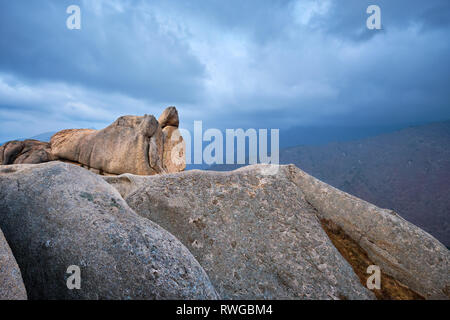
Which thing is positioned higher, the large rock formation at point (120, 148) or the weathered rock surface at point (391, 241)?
the large rock formation at point (120, 148)

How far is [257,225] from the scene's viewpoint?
539 centimetres

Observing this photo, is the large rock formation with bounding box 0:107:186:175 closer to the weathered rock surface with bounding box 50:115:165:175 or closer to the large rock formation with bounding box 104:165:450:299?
the weathered rock surface with bounding box 50:115:165:175

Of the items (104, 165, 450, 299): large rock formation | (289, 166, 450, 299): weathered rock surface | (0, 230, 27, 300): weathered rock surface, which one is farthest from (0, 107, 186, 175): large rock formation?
(0, 230, 27, 300): weathered rock surface

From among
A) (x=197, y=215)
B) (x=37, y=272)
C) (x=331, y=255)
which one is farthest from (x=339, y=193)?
(x=37, y=272)

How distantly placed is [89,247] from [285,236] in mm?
3666

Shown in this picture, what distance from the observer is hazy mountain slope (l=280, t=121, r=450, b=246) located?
70269 millimetres

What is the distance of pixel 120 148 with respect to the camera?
18469 mm

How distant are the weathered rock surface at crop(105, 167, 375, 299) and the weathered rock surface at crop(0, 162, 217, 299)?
1139mm

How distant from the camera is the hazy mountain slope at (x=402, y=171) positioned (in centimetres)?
7027

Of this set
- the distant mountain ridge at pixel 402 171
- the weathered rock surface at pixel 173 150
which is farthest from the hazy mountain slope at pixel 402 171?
the weathered rock surface at pixel 173 150

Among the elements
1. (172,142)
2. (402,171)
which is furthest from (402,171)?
(172,142)

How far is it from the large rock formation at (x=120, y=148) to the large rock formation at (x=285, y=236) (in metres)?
12.5

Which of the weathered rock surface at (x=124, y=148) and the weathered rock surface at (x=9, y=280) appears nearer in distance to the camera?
the weathered rock surface at (x=9, y=280)

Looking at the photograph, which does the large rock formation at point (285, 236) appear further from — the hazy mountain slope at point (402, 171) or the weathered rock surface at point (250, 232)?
the hazy mountain slope at point (402, 171)
